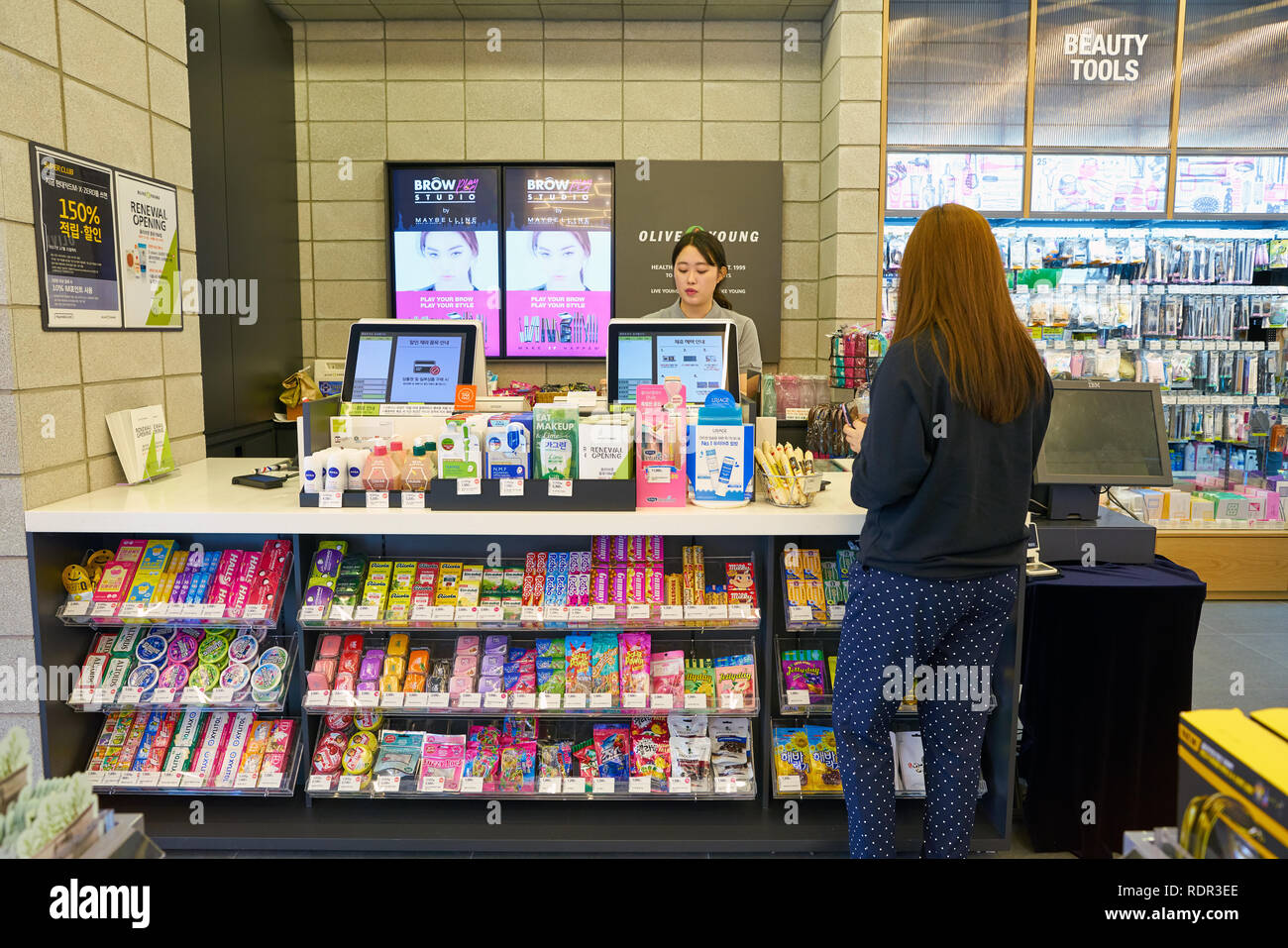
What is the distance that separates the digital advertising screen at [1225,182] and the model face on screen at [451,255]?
4.59m

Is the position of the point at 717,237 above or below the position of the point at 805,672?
above

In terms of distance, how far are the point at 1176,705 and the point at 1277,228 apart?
456 cm

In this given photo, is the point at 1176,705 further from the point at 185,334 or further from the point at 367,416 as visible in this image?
the point at 185,334

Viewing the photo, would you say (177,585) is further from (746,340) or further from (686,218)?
(686,218)

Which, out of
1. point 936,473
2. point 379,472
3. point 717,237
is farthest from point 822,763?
point 717,237

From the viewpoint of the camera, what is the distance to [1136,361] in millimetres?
5621

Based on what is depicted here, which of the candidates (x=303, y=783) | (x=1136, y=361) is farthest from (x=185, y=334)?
(x=1136, y=361)

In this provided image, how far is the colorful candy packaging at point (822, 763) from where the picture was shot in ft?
9.31

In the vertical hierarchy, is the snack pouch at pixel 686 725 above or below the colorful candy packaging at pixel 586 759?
above

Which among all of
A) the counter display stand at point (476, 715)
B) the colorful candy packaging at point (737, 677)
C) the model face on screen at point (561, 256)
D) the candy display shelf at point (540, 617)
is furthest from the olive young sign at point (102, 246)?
the model face on screen at point (561, 256)

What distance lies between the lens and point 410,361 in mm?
3299

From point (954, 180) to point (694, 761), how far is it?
4.38m

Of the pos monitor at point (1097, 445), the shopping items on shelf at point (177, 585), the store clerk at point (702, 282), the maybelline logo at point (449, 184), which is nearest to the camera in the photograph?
the shopping items on shelf at point (177, 585)

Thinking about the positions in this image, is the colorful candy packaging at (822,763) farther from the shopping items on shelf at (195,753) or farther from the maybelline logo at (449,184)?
the maybelline logo at (449,184)
